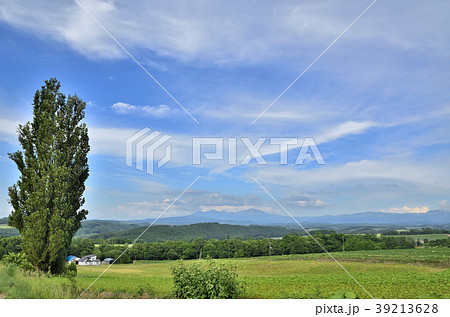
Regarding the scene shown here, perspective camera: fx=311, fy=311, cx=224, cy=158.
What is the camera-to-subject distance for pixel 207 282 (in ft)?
27.0

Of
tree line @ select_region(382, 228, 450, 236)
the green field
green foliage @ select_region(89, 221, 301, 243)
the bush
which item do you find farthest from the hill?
the bush

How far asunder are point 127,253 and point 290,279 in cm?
987

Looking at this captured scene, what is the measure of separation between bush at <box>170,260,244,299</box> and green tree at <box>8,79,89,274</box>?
7046mm

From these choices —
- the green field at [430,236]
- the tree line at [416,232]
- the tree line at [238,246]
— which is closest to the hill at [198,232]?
the tree line at [238,246]

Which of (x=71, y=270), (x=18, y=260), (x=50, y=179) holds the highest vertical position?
(x=50, y=179)

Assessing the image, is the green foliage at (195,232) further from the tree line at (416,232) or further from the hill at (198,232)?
the tree line at (416,232)

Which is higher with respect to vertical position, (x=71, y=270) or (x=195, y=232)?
(x=195, y=232)

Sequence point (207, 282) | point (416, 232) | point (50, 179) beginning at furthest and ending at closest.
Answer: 1. point (416, 232)
2. point (50, 179)
3. point (207, 282)

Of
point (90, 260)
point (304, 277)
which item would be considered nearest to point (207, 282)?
point (304, 277)

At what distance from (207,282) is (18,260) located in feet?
33.4

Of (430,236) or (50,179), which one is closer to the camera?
(50,179)

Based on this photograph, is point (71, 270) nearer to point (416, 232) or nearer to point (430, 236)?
point (416, 232)

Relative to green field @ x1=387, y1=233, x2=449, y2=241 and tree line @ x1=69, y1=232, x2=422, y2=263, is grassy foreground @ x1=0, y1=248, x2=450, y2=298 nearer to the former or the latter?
tree line @ x1=69, y1=232, x2=422, y2=263

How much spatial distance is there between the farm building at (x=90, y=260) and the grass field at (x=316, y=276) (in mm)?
788
